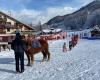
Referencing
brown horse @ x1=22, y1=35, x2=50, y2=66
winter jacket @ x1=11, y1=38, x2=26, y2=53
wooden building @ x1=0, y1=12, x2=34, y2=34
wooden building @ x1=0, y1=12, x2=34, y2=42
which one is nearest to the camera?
winter jacket @ x1=11, y1=38, x2=26, y2=53

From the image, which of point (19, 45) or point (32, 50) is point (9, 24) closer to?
point (32, 50)

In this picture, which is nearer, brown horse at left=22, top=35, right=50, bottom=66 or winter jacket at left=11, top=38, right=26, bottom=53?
winter jacket at left=11, top=38, right=26, bottom=53

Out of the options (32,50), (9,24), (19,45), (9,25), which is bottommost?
(32,50)

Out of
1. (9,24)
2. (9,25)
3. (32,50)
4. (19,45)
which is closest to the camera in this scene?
(19,45)

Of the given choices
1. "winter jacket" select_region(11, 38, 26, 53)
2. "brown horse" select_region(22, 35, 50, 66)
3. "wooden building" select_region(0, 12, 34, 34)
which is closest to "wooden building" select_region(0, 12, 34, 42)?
"wooden building" select_region(0, 12, 34, 34)

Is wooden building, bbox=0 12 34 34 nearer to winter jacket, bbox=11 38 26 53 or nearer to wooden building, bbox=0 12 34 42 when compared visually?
wooden building, bbox=0 12 34 42

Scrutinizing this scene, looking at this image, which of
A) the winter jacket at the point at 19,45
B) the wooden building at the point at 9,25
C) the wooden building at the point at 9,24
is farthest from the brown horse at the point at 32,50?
the wooden building at the point at 9,24

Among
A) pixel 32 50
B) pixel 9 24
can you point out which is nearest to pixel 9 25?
pixel 9 24

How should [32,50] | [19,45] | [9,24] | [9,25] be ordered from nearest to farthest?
1. [19,45]
2. [32,50]
3. [9,25]
4. [9,24]

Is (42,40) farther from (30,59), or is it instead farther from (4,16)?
(4,16)

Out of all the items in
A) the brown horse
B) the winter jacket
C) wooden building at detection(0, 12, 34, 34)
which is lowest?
the brown horse

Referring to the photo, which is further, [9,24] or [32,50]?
[9,24]

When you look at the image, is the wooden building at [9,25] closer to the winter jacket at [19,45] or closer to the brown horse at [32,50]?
the brown horse at [32,50]

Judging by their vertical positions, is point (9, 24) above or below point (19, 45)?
above
